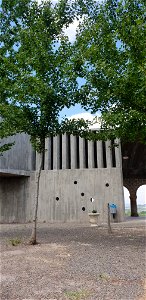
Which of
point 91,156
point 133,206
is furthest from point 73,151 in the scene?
point 133,206

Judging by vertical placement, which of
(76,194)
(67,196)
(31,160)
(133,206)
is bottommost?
→ (133,206)

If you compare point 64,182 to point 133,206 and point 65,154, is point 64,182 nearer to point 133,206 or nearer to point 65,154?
point 65,154

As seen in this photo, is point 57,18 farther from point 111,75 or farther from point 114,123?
point 114,123

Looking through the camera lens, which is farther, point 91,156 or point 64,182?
point 91,156

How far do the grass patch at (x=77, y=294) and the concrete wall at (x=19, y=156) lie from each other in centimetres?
1397

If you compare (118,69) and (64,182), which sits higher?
(118,69)

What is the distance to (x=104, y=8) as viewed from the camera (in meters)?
10.9

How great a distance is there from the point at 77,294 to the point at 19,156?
16.2m

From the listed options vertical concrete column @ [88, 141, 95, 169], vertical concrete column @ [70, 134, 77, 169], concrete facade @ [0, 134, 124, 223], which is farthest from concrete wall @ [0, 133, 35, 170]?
vertical concrete column @ [88, 141, 95, 169]

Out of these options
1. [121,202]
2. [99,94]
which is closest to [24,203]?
[121,202]

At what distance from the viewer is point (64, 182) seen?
64.3 ft

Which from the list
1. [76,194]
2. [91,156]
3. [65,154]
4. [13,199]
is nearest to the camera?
[76,194]

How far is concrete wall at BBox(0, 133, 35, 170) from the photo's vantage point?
59.1 ft

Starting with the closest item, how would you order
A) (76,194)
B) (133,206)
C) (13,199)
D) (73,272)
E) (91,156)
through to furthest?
(73,272), (76,194), (91,156), (13,199), (133,206)
